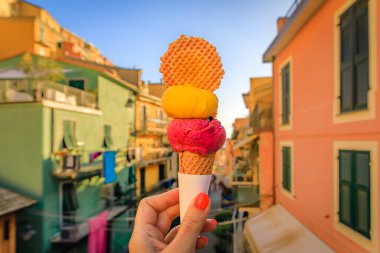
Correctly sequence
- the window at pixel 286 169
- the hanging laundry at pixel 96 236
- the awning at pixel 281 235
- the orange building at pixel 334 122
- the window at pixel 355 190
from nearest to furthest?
the orange building at pixel 334 122 < the window at pixel 355 190 < the awning at pixel 281 235 < the window at pixel 286 169 < the hanging laundry at pixel 96 236

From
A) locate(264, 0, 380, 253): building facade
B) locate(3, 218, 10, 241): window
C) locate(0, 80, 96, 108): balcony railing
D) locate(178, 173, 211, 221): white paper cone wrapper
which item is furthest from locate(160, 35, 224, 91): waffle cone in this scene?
locate(0, 80, 96, 108): balcony railing

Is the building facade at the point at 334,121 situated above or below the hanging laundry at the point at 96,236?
above

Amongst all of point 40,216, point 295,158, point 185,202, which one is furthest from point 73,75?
point 185,202

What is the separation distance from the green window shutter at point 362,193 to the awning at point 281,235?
155 centimetres

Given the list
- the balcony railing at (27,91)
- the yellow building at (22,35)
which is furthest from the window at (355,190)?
the yellow building at (22,35)

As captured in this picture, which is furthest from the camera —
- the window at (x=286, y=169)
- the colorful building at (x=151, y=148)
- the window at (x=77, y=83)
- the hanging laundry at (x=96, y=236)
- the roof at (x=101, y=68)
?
the colorful building at (x=151, y=148)

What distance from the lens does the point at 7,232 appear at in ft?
38.9

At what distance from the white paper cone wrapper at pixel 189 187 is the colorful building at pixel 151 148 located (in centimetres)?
2261

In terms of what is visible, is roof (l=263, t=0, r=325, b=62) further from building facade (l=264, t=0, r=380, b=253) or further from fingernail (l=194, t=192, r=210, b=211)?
fingernail (l=194, t=192, r=210, b=211)

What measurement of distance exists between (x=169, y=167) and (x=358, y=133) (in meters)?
27.2

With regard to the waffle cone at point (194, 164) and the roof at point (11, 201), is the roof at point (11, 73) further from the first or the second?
the waffle cone at point (194, 164)

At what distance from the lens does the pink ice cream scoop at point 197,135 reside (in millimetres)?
2564

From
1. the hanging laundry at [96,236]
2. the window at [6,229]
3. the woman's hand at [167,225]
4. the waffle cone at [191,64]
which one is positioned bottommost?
the hanging laundry at [96,236]

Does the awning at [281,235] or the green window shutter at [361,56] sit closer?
the green window shutter at [361,56]
